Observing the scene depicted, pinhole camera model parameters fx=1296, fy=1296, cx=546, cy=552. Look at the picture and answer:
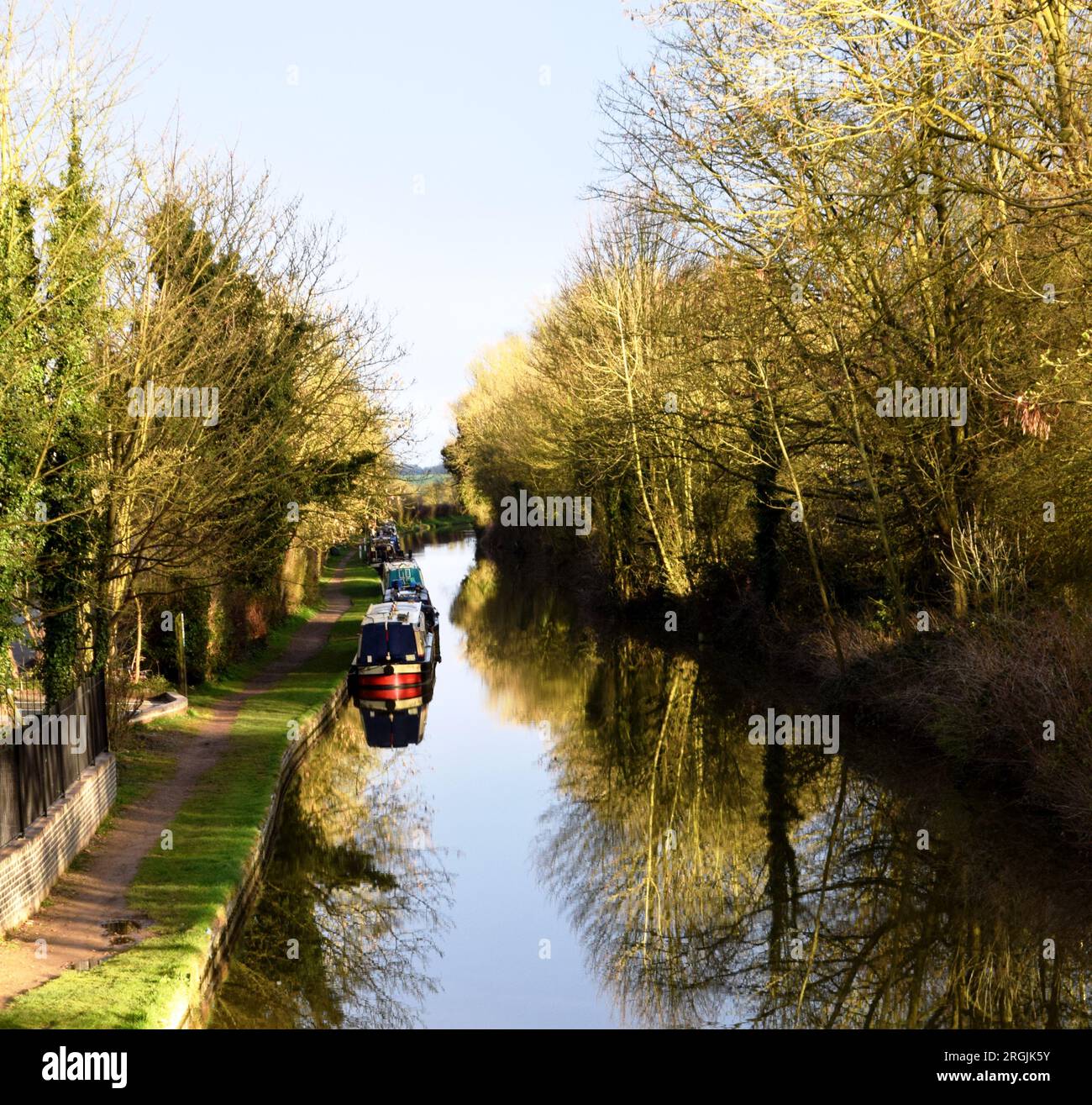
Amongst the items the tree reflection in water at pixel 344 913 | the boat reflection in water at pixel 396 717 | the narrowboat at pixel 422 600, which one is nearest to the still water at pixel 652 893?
the tree reflection in water at pixel 344 913

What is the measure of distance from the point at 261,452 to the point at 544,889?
30.8ft

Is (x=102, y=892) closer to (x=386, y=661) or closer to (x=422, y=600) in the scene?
(x=386, y=661)

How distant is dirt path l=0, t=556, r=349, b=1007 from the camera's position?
10.7 m

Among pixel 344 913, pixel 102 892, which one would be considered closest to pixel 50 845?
pixel 102 892

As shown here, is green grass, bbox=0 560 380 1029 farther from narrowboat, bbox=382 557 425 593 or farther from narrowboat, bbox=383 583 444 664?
narrowboat, bbox=382 557 425 593

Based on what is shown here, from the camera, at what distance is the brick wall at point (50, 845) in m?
11.3

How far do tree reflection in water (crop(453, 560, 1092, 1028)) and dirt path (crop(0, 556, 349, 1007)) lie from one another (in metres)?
4.65

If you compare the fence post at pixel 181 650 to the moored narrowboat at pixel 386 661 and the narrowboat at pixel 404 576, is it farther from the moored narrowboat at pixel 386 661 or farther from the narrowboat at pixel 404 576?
the narrowboat at pixel 404 576

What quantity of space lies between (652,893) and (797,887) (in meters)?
1.66

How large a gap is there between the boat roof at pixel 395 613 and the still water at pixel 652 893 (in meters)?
4.14

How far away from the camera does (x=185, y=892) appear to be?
12789mm

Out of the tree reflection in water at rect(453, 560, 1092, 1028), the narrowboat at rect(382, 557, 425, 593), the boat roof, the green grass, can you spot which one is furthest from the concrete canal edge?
the narrowboat at rect(382, 557, 425, 593)

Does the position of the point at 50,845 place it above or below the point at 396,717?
above
